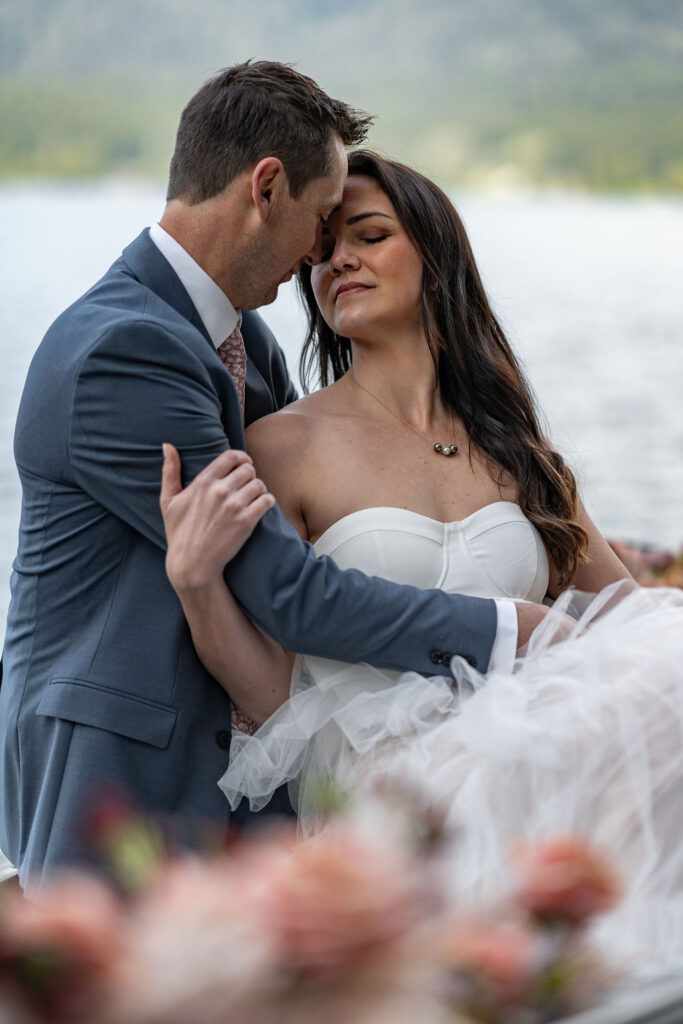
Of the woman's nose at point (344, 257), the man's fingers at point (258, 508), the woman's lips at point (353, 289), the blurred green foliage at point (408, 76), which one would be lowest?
the man's fingers at point (258, 508)

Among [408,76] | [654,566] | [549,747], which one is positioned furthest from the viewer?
[408,76]

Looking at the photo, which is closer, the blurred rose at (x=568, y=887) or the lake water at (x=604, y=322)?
the blurred rose at (x=568, y=887)

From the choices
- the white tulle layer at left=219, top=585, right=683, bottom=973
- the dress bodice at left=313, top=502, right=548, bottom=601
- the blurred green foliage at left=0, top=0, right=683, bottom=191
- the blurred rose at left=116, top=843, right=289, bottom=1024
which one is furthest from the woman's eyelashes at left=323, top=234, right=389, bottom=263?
the blurred green foliage at left=0, top=0, right=683, bottom=191

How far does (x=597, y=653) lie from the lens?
1637 millimetres

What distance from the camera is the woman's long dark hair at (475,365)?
2119 millimetres

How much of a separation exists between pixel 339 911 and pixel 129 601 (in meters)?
1.16

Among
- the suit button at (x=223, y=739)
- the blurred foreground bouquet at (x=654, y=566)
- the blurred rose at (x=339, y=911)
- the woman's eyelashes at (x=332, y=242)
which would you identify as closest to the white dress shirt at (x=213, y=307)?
the woman's eyelashes at (x=332, y=242)

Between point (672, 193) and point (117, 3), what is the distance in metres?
4.31

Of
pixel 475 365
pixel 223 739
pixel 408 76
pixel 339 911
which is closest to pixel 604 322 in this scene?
pixel 408 76

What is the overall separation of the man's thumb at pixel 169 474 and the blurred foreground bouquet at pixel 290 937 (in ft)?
2.94

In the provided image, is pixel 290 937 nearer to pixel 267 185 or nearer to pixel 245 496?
pixel 245 496

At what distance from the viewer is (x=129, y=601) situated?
1741 millimetres

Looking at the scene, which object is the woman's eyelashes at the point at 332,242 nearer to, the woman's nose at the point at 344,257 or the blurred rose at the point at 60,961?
the woman's nose at the point at 344,257

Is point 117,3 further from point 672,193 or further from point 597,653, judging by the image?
point 597,653
